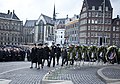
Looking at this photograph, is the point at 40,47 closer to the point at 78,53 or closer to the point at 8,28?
the point at 78,53

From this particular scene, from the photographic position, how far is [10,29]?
139 m

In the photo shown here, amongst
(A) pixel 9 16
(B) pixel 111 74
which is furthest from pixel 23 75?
(A) pixel 9 16

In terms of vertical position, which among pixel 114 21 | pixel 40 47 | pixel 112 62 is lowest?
pixel 112 62

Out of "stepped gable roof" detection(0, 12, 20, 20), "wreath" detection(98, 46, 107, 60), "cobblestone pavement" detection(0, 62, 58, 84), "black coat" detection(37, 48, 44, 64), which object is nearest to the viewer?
"cobblestone pavement" detection(0, 62, 58, 84)

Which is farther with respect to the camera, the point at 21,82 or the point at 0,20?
the point at 0,20

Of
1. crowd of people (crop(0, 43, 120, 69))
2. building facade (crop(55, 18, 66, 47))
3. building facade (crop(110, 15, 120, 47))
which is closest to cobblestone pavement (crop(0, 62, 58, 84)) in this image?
crowd of people (crop(0, 43, 120, 69))

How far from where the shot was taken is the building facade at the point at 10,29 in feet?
440

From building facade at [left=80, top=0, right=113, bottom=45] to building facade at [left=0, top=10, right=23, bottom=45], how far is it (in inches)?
1842

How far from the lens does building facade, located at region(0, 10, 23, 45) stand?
134125 mm

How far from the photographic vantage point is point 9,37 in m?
138

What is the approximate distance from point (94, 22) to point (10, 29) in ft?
178

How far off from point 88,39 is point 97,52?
72974 millimetres

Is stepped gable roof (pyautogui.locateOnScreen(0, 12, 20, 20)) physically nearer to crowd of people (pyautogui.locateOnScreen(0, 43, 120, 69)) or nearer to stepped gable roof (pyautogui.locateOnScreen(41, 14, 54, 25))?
stepped gable roof (pyautogui.locateOnScreen(41, 14, 54, 25))

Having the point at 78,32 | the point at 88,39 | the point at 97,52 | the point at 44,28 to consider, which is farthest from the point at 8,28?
the point at 97,52
